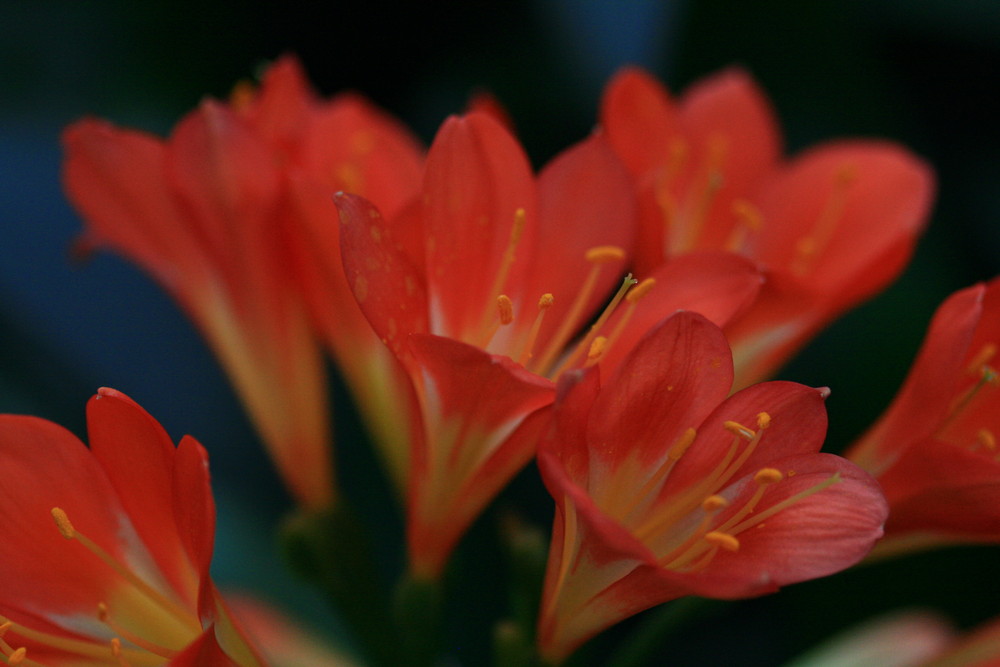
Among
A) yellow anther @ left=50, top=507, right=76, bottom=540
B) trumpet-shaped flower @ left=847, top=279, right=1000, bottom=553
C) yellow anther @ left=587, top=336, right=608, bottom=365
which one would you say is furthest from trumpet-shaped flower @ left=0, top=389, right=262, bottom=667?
trumpet-shaped flower @ left=847, top=279, right=1000, bottom=553

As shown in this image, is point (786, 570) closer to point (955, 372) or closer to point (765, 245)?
point (955, 372)

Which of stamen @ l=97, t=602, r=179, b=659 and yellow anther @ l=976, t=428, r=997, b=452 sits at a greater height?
yellow anther @ l=976, t=428, r=997, b=452

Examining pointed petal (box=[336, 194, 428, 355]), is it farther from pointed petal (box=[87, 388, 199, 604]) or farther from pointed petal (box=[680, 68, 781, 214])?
pointed petal (box=[680, 68, 781, 214])

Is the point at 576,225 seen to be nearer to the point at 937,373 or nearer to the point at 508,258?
the point at 508,258

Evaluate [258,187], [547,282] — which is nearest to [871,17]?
[547,282]

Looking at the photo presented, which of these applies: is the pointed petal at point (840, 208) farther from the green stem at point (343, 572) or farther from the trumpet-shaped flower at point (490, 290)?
the green stem at point (343, 572)

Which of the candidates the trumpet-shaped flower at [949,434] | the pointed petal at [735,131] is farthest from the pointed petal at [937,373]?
the pointed petal at [735,131]
